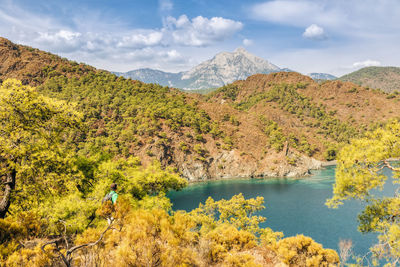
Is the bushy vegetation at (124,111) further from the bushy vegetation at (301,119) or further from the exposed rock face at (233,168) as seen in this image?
the bushy vegetation at (301,119)

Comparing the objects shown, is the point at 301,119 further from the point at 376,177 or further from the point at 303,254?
the point at 303,254

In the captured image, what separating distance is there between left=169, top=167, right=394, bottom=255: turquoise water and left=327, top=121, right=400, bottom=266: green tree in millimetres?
25470

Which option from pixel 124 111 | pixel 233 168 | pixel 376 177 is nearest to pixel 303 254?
pixel 376 177

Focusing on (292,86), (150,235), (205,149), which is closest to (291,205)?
(205,149)

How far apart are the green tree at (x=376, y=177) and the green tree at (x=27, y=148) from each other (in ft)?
44.5

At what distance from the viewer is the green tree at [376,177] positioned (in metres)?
9.69

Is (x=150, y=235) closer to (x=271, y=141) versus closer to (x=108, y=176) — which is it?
(x=108, y=176)

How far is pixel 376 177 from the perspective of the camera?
1012 cm

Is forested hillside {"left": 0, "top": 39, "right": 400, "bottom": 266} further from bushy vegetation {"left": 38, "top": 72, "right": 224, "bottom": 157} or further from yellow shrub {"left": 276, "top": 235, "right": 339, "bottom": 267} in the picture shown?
bushy vegetation {"left": 38, "top": 72, "right": 224, "bottom": 157}

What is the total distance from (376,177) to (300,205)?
1779 inches

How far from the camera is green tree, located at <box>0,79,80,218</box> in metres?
9.27

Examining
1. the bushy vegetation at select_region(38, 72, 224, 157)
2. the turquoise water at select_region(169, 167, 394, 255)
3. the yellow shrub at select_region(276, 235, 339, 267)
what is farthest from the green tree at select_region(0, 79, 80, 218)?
the bushy vegetation at select_region(38, 72, 224, 157)

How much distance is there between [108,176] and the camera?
15539 mm

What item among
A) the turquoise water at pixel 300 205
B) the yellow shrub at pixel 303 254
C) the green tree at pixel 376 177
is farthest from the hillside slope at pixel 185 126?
the green tree at pixel 376 177
